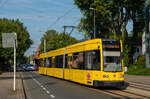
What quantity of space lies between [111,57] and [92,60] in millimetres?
1211

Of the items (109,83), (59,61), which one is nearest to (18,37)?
(59,61)

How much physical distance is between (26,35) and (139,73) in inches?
1234

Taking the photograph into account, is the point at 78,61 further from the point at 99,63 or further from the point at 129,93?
the point at 129,93

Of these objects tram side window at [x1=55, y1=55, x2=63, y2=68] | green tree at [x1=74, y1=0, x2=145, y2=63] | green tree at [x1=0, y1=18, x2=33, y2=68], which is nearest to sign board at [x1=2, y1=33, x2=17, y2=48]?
tram side window at [x1=55, y1=55, x2=63, y2=68]

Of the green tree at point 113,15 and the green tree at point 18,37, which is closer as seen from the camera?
the green tree at point 113,15

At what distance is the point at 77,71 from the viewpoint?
18.7 m

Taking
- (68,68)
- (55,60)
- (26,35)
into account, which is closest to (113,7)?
(55,60)

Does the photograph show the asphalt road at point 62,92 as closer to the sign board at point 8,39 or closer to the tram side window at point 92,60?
the tram side window at point 92,60

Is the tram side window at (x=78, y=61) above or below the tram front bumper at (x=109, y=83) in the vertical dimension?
above

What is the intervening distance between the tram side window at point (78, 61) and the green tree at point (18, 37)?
34.5m

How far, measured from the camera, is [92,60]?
16125 mm

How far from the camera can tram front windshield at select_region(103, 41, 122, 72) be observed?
50.3ft

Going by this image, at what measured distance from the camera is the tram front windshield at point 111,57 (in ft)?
50.3

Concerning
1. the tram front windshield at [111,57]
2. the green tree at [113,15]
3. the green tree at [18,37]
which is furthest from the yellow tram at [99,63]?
the green tree at [18,37]
